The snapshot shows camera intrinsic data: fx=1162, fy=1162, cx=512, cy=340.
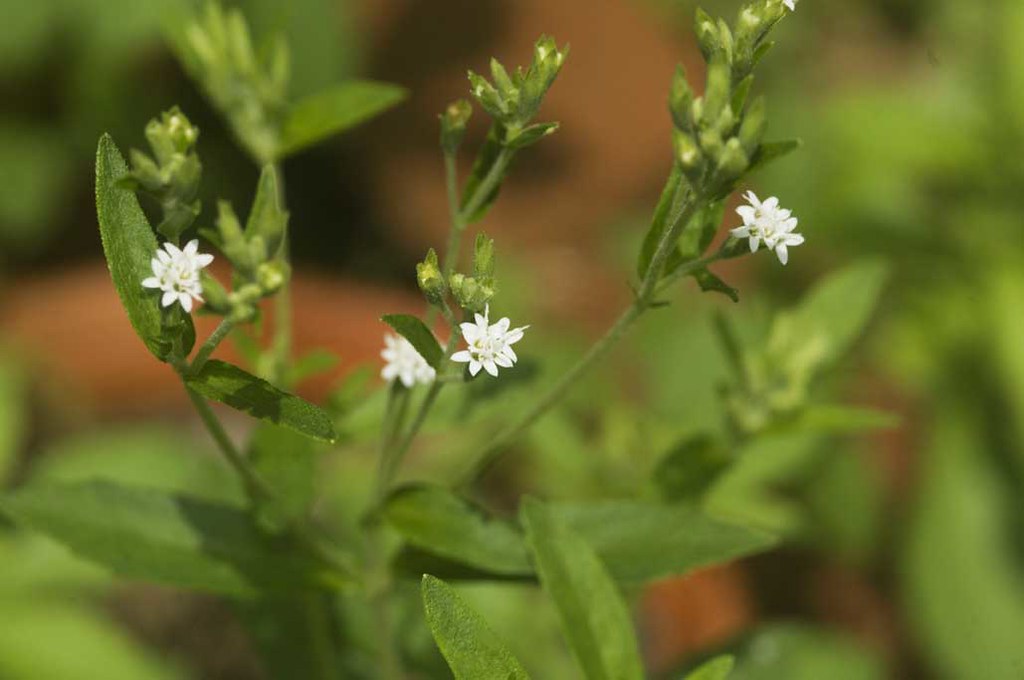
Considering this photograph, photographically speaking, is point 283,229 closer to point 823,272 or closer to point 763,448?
point 763,448

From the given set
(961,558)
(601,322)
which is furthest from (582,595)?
(601,322)

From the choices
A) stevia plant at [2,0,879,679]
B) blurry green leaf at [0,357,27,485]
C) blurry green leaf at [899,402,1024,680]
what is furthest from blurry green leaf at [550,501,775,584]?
blurry green leaf at [899,402,1024,680]

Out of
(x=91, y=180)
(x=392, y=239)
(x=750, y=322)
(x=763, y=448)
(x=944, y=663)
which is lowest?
(x=944, y=663)

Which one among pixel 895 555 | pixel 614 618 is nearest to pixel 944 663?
pixel 895 555

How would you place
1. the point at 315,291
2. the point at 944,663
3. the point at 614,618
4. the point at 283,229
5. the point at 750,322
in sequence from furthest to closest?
the point at 315,291 < the point at 944,663 < the point at 750,322 < the point at 614,618 < the point at 283,229

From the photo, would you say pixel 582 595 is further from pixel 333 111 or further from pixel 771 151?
pixel 333 111

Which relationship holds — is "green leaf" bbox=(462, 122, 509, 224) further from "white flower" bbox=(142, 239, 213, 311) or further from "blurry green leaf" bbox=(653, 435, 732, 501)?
"blurry green leaf" bbox=(653, 435, 732, 501)
